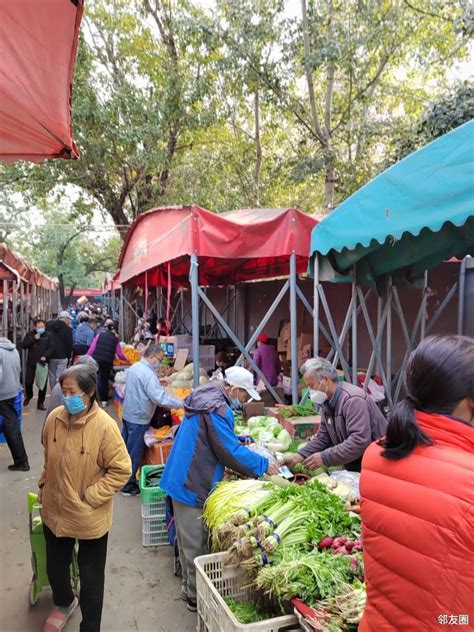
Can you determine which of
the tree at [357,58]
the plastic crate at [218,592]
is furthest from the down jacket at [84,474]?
the tree at [357,58]

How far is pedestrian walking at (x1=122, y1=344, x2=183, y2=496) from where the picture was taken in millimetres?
5395

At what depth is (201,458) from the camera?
321cm

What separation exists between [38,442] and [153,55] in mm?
11298

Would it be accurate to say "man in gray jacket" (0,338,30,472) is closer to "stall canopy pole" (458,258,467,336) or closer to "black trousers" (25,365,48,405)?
"black trousers" (25,365,48,405)

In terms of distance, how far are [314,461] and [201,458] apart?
930 millimetres

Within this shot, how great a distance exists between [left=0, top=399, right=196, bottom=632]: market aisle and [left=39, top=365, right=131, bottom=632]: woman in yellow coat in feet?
1.86

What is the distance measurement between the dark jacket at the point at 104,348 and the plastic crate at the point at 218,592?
722 cm

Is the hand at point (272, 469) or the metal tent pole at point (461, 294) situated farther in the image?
the metal tent pole at point (461, 294)

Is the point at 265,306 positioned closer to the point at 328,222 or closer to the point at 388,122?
the point at 388,122

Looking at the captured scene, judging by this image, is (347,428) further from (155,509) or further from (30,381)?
(30,381)

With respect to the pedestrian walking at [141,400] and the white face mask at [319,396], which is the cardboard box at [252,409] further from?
the white face mask at [319,396]

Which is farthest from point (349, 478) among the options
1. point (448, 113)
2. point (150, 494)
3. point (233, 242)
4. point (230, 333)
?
point (448, 113)

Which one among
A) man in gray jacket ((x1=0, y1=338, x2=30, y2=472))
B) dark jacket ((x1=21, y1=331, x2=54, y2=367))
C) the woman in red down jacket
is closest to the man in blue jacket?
the woman in red down jacket

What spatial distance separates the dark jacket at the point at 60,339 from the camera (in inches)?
380
